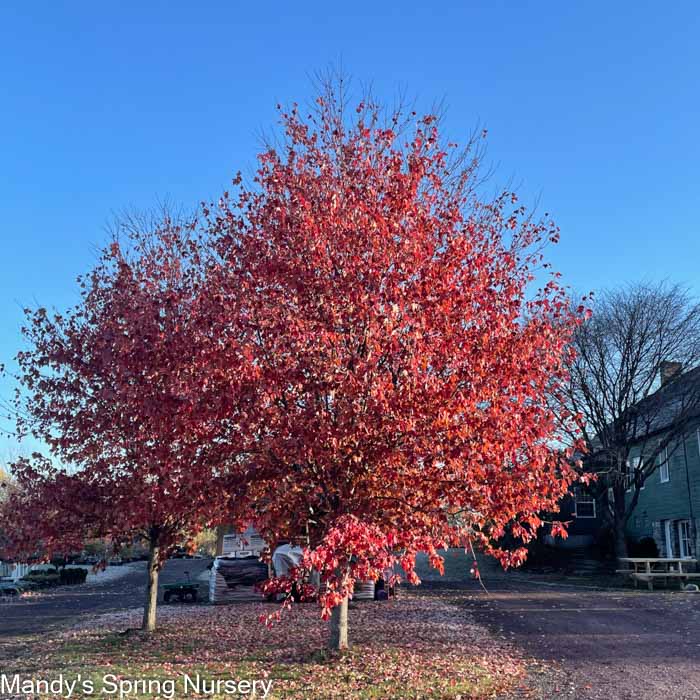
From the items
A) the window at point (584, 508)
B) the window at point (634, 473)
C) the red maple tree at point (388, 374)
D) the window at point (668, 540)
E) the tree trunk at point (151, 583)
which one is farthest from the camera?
the window at point (584, 508)

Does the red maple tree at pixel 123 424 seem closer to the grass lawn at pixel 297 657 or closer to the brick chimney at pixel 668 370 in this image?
the grass lawn at pixel 297 657

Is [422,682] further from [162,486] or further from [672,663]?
[162,486]

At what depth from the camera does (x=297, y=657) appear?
470 inches

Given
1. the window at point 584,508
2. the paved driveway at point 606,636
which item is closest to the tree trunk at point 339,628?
the paved driveway at point 606,636

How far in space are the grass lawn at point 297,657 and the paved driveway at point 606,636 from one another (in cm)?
79

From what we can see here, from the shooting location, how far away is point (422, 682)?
10180mm

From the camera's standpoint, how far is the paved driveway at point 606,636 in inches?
393

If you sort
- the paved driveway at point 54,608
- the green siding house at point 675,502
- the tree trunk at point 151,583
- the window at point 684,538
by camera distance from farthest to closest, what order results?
the window at point 684,538, the green siding house at point 675,502, the paved driveway at point 54,608, the tree trunk at point 151,583

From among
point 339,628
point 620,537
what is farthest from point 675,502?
point 339,628

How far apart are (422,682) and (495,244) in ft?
20.2

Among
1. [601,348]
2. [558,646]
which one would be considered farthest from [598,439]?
[558,646]

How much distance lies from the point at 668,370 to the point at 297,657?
23.5m

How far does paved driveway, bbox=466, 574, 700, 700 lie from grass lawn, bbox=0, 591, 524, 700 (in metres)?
0.79

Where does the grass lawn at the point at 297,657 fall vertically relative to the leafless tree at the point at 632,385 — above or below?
below
